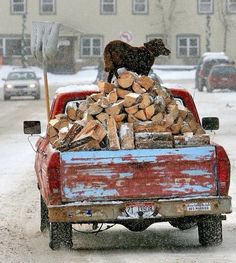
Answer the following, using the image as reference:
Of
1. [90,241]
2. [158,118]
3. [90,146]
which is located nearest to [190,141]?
[158,118]

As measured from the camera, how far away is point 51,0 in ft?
247

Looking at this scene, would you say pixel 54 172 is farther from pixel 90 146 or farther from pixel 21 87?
pixel 21 87

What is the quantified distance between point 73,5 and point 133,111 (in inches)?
2580

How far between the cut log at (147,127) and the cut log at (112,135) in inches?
8.8

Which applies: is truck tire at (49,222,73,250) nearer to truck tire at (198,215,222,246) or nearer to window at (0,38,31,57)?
truck tire at (198,215,222,246)

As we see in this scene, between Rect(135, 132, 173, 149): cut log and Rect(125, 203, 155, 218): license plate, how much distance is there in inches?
21.6

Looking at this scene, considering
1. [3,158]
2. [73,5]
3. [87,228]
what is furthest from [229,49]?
[87,228]

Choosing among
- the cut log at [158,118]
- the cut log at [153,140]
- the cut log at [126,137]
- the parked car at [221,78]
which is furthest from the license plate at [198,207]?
the parked car at [221,78]

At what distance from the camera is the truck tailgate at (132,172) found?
30.1ft

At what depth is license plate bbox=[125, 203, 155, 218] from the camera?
363 inches

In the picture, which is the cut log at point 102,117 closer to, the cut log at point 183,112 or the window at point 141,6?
the cut log at point 183,112

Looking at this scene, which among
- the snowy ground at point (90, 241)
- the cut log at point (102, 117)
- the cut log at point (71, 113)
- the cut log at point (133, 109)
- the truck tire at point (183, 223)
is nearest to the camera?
the snowy ground at point (90, 241)

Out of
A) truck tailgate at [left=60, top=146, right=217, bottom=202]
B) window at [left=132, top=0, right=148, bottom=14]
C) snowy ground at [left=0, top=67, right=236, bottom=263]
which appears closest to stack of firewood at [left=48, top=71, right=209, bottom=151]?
truck tailgate at [left=60, top=146, right=217, bottom=202]

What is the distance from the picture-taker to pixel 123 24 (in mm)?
76000
